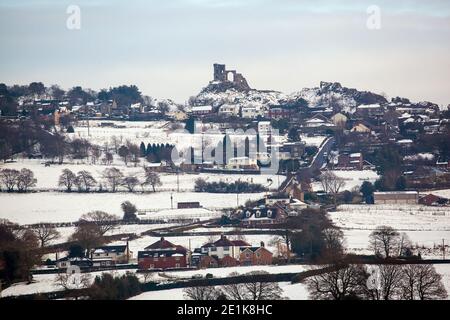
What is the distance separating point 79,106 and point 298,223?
1635 centimetres

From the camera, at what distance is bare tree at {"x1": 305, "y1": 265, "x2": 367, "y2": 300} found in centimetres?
838

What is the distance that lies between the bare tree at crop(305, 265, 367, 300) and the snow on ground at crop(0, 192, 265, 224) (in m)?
6.31

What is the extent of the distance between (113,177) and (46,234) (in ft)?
16.8

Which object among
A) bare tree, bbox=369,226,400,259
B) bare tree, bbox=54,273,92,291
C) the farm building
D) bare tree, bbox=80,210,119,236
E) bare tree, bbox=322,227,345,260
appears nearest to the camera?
bare tree, bbox=54,273,92,291

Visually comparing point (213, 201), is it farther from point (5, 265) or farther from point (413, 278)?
point (413, 278)

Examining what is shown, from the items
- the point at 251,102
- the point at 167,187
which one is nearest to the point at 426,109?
the point at 251,102

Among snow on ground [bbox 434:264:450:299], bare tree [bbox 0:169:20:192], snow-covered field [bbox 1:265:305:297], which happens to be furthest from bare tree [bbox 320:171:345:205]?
snow on ground [bbox 434:264:450:299]

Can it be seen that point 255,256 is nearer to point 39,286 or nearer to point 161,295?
point 161,295

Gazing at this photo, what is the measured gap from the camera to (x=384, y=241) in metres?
11.2

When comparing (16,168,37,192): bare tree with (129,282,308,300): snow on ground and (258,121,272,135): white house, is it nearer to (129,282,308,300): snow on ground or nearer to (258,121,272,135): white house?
(258,121,272,135): white house

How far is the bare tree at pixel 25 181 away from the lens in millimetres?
16672

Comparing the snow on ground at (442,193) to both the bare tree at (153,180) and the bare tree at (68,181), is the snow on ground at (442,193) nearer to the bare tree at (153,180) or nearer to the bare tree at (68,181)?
the bare tree at (153,180)

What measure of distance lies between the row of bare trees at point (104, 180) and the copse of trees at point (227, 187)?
77cm

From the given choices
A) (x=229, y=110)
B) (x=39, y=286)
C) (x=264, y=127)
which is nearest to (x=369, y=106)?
(x=229, y=110)
